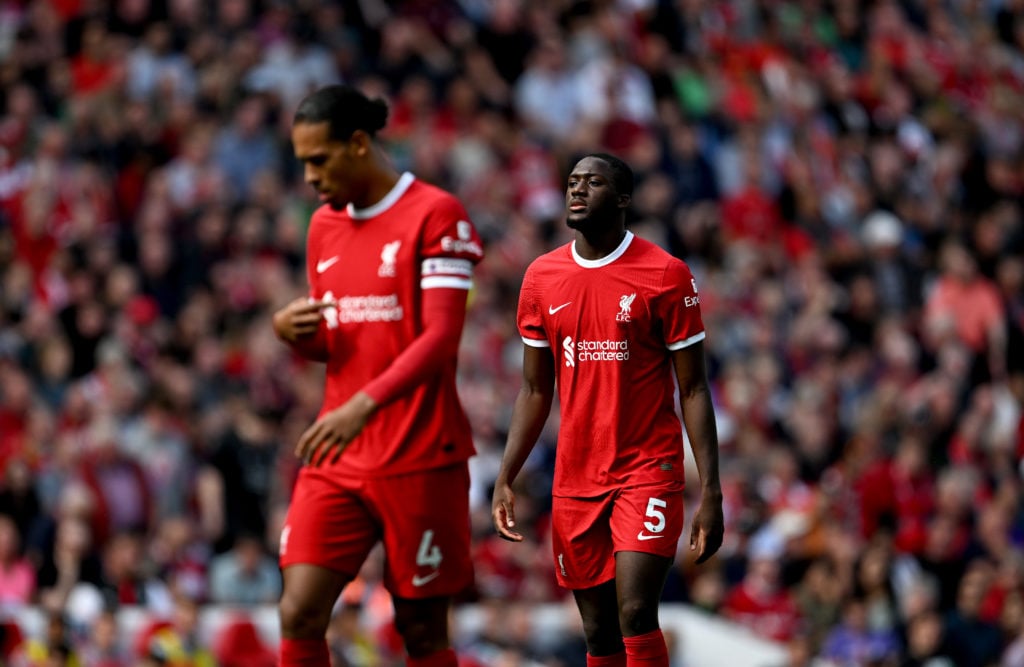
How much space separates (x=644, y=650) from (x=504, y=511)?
2.58 feet

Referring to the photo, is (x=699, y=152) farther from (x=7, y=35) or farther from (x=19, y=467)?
(x=19, y=467)

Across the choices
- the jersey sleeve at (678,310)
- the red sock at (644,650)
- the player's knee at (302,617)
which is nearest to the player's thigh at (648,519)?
the red sock at (644,650)

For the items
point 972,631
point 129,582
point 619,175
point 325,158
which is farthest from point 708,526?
point 972,631

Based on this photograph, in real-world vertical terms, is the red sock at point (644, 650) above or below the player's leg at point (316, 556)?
below

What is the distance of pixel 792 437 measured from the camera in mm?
17969

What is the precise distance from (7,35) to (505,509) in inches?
522

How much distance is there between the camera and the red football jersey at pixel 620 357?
7250 millimetres

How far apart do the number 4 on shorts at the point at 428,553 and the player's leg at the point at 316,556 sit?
8.3 inches

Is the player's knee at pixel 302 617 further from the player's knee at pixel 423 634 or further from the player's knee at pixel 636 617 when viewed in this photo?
the player's knee at pixel 636 617

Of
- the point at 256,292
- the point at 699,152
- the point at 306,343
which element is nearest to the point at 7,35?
the point at 256,292

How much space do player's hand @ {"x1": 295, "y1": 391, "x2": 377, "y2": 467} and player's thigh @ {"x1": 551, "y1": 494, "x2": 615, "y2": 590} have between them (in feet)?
2.90

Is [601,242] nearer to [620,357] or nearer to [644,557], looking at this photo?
[620,357]

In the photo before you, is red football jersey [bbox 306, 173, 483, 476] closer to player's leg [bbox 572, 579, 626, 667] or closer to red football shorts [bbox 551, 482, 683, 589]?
red football shorts [bbox 551, 482, 683, 589]

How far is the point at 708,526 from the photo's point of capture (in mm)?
7059
